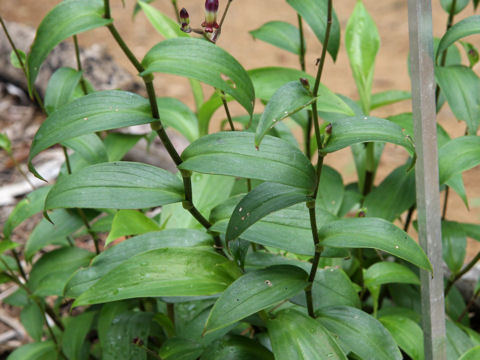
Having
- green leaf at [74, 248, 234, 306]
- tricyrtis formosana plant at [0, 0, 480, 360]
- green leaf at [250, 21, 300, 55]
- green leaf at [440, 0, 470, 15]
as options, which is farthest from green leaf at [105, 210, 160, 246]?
green leaf at [440, 0, 470, 15]

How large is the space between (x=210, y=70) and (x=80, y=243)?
126 cm

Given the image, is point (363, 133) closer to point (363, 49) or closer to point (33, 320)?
point (363, 49)

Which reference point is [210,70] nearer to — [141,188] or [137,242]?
[141,188]

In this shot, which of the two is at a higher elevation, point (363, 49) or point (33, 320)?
point (363, 49)

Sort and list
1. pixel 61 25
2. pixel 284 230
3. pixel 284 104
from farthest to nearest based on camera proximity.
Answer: pixel 284 230, pixel 61 25, pixel 284 104

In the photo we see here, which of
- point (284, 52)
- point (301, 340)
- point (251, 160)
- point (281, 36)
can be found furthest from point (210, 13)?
point (284, 52)


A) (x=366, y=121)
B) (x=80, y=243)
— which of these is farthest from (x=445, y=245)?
(x=80, y=243)

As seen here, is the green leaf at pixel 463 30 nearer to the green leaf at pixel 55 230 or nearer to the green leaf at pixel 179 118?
the green leaf at pixel 179 118

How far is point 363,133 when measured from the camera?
0.66 meters

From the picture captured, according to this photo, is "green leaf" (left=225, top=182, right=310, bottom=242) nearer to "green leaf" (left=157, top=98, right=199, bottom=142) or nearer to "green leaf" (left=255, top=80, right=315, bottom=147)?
"green leaf" (left=255, top=80, right=315, bottom=147)

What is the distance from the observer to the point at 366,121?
2.23 feet

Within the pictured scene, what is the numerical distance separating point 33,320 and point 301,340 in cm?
64

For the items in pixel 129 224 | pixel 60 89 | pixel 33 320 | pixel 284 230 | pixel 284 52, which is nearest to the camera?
pixel 284 230

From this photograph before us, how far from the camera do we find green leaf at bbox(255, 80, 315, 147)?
23.3 inches
